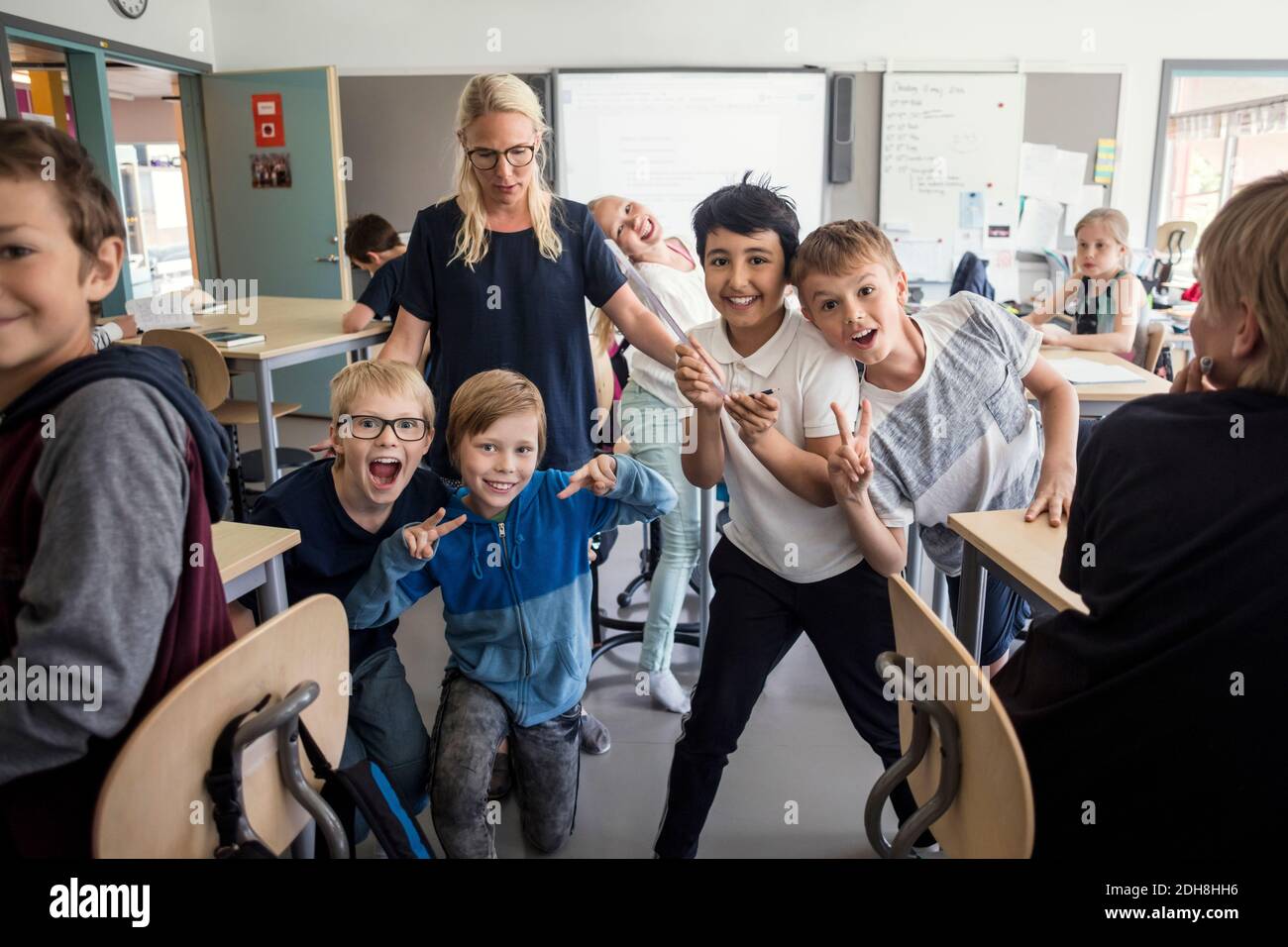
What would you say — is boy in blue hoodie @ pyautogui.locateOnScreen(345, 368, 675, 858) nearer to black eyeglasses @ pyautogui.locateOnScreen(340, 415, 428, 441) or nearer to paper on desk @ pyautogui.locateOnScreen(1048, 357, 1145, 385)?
black eyeglasses @ pyautogui.locateOnScreen(340, 415, 428, 441)

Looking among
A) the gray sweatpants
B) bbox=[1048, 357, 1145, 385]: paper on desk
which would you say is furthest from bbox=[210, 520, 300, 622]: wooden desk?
bbox=[1048, 357, 1145, 385]: paper on desk

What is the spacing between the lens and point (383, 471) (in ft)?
5.66

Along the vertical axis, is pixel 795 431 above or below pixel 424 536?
above

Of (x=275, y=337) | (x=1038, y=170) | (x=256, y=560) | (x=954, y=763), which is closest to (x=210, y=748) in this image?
(x=256, y=560)

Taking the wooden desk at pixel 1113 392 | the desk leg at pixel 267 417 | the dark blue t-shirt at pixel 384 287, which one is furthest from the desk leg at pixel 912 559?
the desk leg at pixel 267 417

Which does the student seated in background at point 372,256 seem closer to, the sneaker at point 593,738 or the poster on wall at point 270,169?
the sneaker at point 593,738

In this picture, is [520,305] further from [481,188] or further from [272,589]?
[272,589]

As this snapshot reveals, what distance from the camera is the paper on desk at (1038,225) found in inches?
213

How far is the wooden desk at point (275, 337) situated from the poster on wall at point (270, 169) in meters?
1.61

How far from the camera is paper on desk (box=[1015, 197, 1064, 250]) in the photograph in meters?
5.41

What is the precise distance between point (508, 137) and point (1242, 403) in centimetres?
146

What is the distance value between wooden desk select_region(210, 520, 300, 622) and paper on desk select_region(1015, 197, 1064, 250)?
5026 millimetres

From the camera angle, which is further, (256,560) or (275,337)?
(275,337)

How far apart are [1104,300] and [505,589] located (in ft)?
8.57
